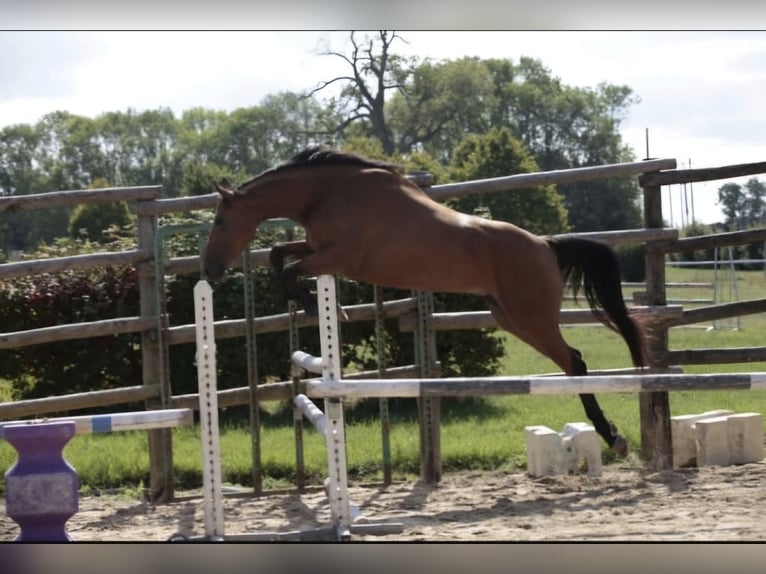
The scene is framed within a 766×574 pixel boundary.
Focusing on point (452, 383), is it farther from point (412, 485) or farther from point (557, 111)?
point (557, 111)

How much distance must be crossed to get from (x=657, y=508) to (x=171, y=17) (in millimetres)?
3139

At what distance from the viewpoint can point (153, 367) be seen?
16.3 ft

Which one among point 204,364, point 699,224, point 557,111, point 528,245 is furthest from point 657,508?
point 557,111

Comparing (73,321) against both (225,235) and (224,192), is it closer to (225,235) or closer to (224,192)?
(225,235)

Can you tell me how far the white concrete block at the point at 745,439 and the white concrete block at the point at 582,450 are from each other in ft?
2.33

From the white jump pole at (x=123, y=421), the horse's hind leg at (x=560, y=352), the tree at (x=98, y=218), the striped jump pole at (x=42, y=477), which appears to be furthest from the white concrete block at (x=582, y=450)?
the tree at (x=98, y=218)

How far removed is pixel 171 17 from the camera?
467 cm

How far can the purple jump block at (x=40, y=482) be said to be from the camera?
11.1 feet

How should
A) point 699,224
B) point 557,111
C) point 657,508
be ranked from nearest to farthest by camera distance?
point 657,508, point 699,224, point 557,111

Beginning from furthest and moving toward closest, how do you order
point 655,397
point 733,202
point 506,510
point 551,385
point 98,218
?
point 733,202
point 98,218
point 655,397
point 506,510
point 551,385

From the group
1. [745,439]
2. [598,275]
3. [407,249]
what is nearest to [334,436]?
[407,249]

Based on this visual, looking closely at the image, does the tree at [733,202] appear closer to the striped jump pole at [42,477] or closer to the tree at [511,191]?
the tree at [511,191]

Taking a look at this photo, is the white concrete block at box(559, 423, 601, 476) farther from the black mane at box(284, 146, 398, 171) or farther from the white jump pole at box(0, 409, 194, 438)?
the white jump pole at box(0, 409, 194, 438)

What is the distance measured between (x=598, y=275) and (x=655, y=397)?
2.92ft
